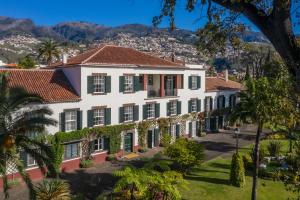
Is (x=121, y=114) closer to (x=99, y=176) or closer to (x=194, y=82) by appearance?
(x=99, y=176)

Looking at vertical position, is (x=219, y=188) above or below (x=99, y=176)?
below

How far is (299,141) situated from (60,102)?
23.6m

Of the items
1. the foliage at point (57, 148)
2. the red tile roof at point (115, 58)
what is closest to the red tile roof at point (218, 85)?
the red tile roof at point (115, 58)

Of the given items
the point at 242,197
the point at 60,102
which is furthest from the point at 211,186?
the point at 60,102

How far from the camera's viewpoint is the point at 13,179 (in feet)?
85.4

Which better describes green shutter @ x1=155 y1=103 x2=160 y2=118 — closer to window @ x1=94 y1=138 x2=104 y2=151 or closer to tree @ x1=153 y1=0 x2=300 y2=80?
window @ x1=94 y1=138 x2=104 y2=151

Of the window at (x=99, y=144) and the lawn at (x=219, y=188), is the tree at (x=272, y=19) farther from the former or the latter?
the window at (x=99, y=144)

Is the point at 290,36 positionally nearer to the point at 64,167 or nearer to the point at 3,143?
the point at 3,143

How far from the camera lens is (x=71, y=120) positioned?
29938 millimetres

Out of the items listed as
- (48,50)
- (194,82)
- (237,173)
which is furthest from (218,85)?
(48,50)

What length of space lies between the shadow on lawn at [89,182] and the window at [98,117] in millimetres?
4839

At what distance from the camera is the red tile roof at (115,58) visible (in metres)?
32.7

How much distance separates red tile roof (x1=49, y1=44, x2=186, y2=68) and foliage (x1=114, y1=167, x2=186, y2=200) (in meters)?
14.7

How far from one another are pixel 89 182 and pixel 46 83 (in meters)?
9.77
